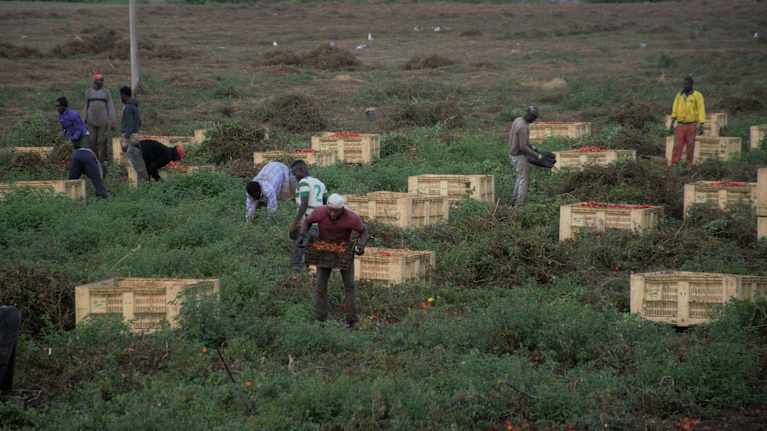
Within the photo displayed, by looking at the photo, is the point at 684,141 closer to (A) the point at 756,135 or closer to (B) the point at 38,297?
(A) the point at 756,135

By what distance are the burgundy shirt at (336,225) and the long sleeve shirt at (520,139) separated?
5923 mm

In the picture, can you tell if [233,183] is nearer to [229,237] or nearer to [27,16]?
[229,237]

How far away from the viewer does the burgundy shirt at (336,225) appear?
10414 millimetres

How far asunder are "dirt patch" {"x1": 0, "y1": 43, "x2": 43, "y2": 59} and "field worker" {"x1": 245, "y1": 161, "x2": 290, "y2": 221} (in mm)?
25303

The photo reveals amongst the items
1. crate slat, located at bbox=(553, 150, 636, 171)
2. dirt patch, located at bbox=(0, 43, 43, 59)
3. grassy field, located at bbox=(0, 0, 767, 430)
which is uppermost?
dirt patch, located at bbox=(0, 43, 43, 59)

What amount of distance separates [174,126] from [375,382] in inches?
669

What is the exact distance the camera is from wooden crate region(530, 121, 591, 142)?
20.8 metres

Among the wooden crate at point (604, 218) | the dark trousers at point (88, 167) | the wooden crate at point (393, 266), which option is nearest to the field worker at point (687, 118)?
the wooden crate at point (604, 218)

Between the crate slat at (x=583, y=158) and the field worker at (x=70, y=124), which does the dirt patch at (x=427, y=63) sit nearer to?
the crate slat at (x=583, y=158)

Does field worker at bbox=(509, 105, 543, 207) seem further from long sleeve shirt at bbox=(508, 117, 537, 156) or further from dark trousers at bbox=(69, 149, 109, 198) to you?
dark trousers at bbox=(69, 149, 109, 198)

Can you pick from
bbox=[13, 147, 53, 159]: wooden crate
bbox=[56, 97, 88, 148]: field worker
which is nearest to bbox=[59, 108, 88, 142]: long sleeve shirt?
bbox=[56, 97, 88, 148]: field worker

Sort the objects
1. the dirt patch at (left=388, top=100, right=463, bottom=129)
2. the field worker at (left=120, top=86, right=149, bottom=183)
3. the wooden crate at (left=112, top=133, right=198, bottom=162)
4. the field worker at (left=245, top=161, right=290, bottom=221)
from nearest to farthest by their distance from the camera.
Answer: the field worker at (left=245, top=161, right=290, bottom=221), the field worker at (left=120, top=86, right=149, bottom=183), the wooden crate at (left=112, top=133, right=198, bottom=162), the dirt patch at (left=388, top=100, right=463, bottom=129)

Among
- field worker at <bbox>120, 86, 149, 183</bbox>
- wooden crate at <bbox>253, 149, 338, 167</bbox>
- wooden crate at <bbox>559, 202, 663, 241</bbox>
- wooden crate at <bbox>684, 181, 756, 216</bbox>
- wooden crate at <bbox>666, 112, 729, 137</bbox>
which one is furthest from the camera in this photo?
wooden crate at <bbox>666, 112, 729, 137</bbox>

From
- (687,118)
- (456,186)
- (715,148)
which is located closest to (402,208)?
(456,186)
